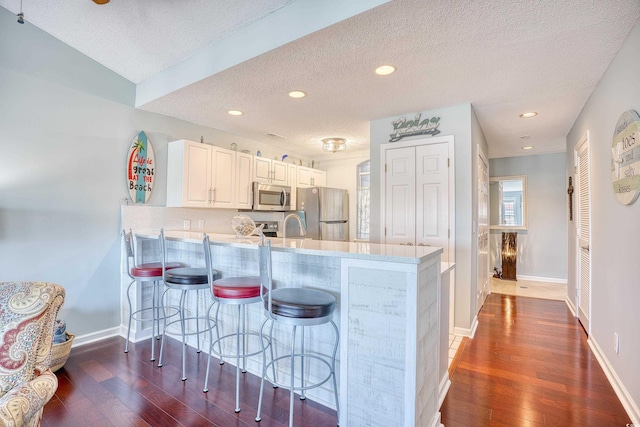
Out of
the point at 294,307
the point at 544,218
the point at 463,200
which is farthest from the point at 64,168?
the point at 544,218

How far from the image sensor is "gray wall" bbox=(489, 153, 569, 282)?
5.87 meters

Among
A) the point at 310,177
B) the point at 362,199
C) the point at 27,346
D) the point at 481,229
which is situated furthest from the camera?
the point at 362,199

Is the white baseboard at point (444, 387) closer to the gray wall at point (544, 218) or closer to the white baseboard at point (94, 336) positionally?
the white baseboard at point (94, 336)

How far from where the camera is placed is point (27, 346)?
3.95 ft

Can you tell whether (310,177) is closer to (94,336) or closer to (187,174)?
(187,174)

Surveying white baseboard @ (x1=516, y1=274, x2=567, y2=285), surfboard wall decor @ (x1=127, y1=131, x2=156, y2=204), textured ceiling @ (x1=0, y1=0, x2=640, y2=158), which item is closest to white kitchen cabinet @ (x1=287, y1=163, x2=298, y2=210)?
textured ceiling @ (x1=0, y1=0, x2=640, y2=158)

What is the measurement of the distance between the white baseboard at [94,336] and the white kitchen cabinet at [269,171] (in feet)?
8.21

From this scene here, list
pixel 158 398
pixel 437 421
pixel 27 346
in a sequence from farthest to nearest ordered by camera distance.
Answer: pixel 158 398
pixel 437 421
pixel 27 346

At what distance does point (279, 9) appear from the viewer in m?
2.15

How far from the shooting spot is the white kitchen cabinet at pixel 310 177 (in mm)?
5441

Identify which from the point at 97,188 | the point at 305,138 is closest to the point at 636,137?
the point at 305,138

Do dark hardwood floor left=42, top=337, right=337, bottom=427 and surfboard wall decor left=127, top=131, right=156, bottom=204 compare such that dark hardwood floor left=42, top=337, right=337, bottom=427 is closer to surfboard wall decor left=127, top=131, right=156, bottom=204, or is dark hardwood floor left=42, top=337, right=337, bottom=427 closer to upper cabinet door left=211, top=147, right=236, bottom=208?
surfboard wall decor left=127, top=131, right=156, bottom=204

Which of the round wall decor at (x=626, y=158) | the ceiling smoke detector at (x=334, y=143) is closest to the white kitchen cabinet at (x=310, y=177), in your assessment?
the ceiling smoke detector at (x=334, y=143)

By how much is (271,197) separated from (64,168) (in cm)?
254
